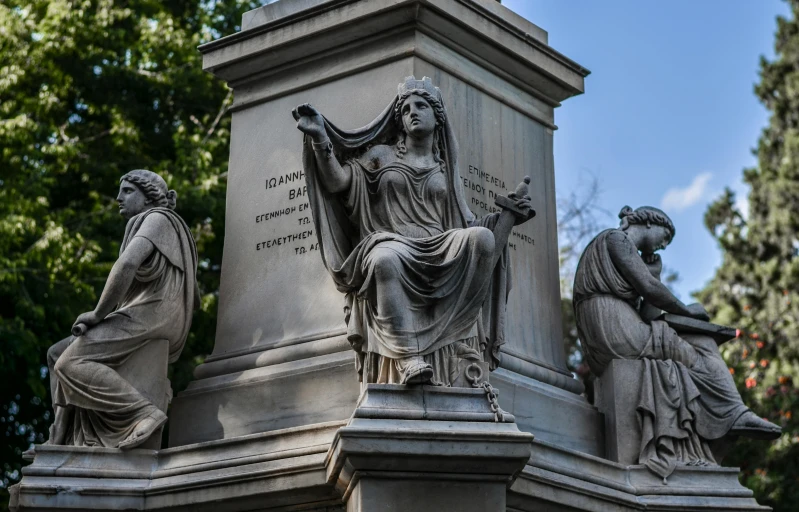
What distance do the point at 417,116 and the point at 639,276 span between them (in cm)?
261

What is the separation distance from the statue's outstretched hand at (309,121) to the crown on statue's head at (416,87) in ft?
2.94

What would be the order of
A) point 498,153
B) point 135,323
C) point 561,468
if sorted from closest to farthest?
point 561,468 < point 135,323 < point 498,153

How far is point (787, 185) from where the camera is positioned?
32688 millimetres

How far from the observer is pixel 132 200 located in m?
11.4

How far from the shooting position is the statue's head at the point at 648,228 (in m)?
12.1

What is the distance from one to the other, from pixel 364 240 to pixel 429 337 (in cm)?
87

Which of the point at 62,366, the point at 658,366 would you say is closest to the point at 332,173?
the point at 62,366

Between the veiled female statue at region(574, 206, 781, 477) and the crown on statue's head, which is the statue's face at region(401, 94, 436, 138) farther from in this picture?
the veiled female statue at region(574, 206, 781, 477)

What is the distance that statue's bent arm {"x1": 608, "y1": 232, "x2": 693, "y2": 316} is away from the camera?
11680 millimetres

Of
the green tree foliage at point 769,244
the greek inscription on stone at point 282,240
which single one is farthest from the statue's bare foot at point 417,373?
the green tree foliage at point 769,244

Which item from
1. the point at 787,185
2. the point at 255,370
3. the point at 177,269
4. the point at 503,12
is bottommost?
the point at 255,370

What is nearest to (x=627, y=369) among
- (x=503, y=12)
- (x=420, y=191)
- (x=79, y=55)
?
(x=420, y=191)

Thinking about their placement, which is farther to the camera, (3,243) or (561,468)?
(3,243)

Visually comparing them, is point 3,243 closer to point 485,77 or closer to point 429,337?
point 485,77
